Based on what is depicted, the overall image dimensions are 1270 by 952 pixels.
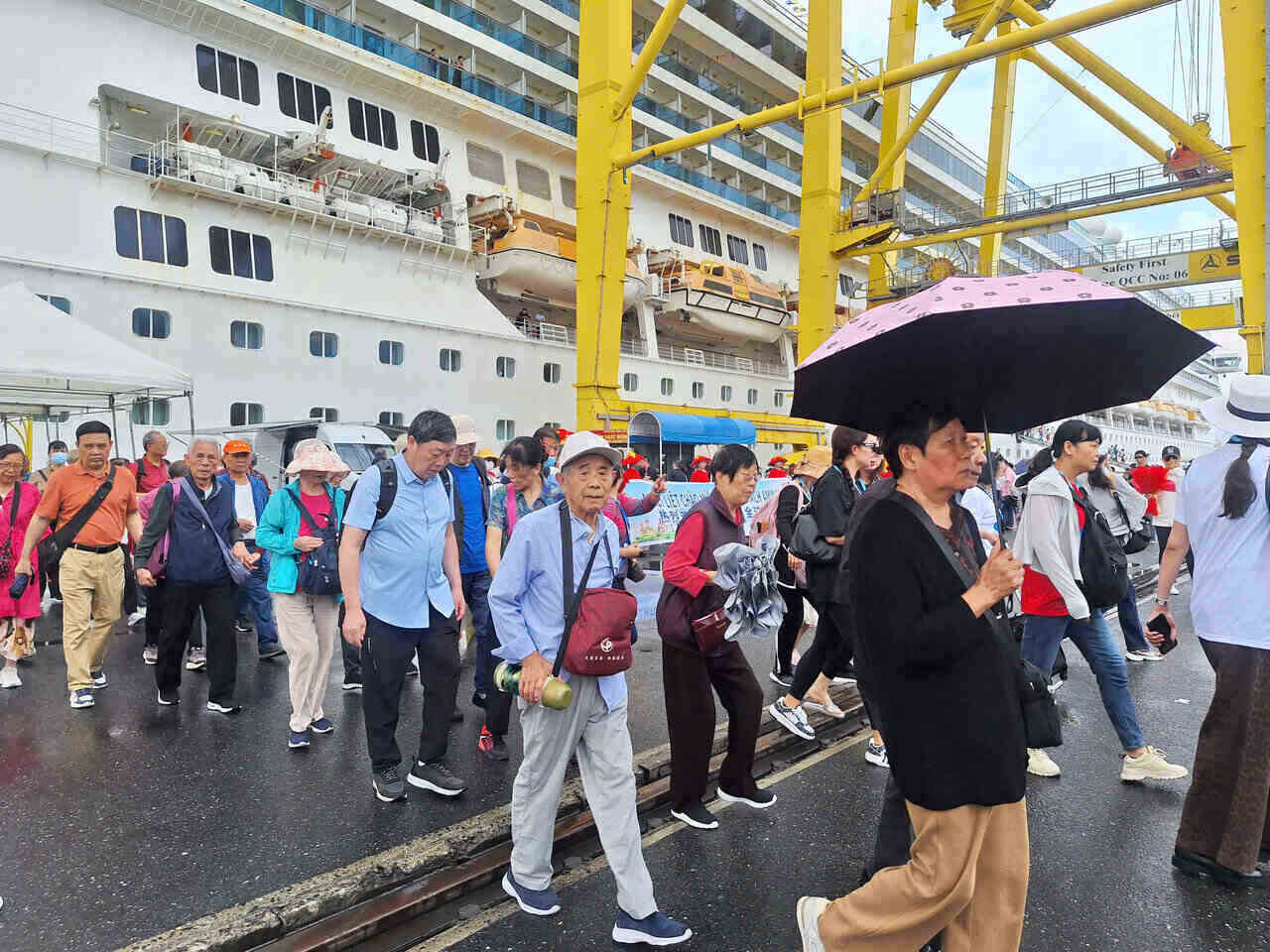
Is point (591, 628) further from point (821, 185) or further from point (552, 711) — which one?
point (821, 185)

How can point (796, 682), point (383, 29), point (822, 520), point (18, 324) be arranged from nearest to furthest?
point (822, 520)
point (796, 682)
point (18, 324)
point (383, 29)

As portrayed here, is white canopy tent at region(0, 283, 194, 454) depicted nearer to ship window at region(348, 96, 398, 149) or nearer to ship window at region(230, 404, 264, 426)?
ship window at region(230, 404, 264, 426)

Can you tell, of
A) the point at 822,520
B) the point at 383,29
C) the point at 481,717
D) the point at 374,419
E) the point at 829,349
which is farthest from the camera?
the point at 383,29

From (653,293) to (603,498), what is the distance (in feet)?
82.8

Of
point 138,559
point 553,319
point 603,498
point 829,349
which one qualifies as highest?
point 553,319

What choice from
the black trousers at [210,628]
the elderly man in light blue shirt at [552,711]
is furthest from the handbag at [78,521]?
the elderly man in light blue shirt at [552,711]

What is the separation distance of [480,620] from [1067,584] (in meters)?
3.32

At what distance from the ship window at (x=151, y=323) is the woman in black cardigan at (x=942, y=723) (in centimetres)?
1812

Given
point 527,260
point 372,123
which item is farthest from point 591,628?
point 372,123

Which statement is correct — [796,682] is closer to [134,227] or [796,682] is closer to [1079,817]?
[1079,817]

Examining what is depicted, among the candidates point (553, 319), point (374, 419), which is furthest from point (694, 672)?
point (553, 319)

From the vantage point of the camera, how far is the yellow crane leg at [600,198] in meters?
17.1

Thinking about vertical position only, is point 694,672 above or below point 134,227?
below

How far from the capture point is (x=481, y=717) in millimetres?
5039
